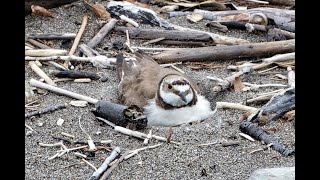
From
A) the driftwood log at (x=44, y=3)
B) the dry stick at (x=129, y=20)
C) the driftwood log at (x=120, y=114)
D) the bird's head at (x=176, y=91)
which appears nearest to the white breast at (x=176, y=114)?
the bird's head at (x=176, y=91)

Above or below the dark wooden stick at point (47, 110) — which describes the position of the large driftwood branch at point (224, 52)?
below

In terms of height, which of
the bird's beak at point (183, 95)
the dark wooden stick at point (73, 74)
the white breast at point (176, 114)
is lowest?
the white breast at point (176, 114)

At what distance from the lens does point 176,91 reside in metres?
5.15

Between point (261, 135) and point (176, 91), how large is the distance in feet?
3.62

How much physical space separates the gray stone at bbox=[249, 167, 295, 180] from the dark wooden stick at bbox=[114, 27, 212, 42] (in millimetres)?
2802

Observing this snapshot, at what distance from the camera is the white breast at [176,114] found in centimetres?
506

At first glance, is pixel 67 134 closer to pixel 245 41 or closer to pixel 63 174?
pixel 63 174

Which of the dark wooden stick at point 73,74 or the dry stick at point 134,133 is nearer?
the dry stick at point 134,133

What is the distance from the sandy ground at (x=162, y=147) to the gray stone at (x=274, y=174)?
0.94 ft

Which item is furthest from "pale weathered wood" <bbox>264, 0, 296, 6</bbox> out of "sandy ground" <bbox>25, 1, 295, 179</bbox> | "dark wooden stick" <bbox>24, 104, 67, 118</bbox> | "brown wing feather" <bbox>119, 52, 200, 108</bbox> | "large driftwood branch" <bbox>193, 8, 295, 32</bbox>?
"dark wooden stick" <bbox>24, 104, 67, 118</bbox>

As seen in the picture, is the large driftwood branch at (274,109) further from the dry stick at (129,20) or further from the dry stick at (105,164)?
the dry stick at (129,20)

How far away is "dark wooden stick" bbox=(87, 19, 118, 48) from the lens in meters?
5.97

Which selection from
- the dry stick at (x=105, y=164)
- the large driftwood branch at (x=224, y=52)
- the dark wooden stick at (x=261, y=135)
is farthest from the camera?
the large driftwood branch at (x=224, y=52)

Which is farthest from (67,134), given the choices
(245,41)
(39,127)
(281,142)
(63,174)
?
(245,41)
